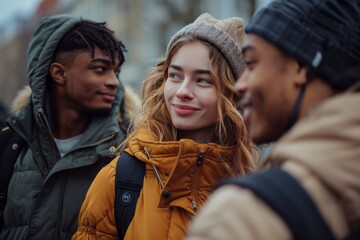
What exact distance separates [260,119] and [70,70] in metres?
2.43

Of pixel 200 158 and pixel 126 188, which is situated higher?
pixel 200 158

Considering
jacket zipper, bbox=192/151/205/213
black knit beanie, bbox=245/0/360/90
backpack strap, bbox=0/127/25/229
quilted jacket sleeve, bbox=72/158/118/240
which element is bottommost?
backpack strap, bbox=0/127/25/229

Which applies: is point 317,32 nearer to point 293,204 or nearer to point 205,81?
A: point 293,204

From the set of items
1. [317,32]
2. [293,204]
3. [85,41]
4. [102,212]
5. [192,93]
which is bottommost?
[102,212]

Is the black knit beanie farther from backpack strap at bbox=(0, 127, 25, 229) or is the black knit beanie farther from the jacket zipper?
backpack strap at bbox=(0, 127, 25, 229)

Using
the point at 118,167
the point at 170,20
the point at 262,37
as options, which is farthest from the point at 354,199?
the point at 170,20

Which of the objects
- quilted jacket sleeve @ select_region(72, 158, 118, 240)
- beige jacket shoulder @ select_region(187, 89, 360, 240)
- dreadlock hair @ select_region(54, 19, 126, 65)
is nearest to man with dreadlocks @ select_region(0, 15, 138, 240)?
dreadlock hair @ select_region(54, 19, 126, 65)

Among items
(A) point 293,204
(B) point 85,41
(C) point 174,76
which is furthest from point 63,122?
(A) point 293,204

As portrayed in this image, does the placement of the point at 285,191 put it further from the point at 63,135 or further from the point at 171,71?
the point at 63,135

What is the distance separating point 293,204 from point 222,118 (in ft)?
5.63

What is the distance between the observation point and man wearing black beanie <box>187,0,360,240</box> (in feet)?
5.02

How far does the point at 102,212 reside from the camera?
3037mm

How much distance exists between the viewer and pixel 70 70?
4.20 m

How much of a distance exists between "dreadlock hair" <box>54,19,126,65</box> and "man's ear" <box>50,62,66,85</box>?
1.8 inches
